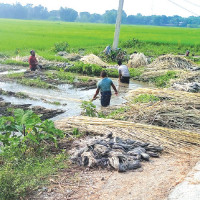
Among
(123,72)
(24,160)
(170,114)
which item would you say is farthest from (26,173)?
(123,72)

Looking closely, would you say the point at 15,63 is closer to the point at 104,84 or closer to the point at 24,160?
the point at 104,84

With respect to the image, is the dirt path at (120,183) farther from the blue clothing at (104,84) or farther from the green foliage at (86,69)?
the green foliage at (86,69)

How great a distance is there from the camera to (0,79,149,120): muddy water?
8.55 meters

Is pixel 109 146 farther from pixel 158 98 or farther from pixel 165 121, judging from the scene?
pixel 158 98

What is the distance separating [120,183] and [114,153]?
0.66m

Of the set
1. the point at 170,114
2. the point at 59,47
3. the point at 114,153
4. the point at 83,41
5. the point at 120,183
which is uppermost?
the point at 170,114

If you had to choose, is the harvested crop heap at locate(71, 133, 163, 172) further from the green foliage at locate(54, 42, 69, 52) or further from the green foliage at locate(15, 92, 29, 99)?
the green foliage at locate(54, 42, 69, 52)

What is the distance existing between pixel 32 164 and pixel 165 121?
9.36ft

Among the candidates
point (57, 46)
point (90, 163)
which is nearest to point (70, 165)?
point (90, 163)

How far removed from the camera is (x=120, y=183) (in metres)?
4.00

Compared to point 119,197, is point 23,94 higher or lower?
lower

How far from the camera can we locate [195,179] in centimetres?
391

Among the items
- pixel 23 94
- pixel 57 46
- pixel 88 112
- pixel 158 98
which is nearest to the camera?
pixel 88 112

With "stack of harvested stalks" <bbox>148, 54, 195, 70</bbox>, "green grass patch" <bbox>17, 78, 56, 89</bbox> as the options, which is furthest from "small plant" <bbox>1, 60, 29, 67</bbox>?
"stack of harvested stalks" <bbox>148, 54, 195, 70</bbox>
